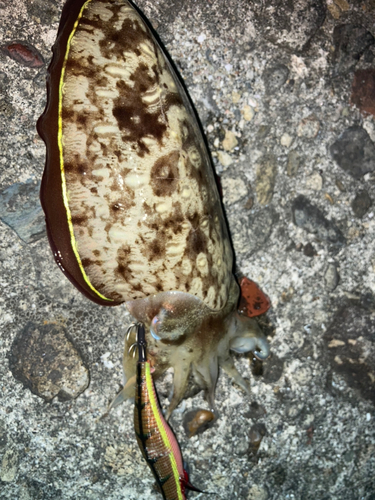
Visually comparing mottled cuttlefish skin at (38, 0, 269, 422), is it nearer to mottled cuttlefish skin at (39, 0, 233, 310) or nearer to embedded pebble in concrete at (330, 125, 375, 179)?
mottled cuttlefish skin at (39, 0, 233, 310)

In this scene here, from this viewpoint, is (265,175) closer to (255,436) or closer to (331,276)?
(331,276)

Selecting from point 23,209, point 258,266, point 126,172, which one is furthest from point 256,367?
point 23,209

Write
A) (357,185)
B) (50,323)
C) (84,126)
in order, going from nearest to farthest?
1. (84,126)
2. (50,323)
3. (357,185)

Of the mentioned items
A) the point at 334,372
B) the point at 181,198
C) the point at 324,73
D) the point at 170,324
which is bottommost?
the point at 334,372

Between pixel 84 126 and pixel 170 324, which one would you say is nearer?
pixel 84 126

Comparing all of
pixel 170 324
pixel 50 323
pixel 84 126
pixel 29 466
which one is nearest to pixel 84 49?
pixel 84 126

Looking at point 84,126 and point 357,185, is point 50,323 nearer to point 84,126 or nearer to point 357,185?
point 84,126
